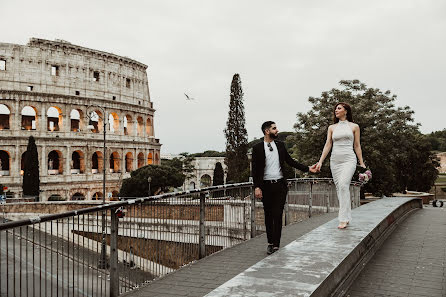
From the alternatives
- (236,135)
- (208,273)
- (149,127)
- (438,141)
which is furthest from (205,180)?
(208,273)

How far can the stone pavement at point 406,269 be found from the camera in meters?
4.88

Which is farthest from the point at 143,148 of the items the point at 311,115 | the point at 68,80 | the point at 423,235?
the point at 423,235

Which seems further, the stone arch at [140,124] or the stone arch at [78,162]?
the stone arch at [140,124]

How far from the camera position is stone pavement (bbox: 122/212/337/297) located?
4.94 meters

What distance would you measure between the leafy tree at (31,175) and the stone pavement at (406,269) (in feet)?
146

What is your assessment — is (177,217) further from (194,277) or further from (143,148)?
(143,148)

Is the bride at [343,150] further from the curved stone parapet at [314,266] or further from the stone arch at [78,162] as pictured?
the stone arch at [78,162]

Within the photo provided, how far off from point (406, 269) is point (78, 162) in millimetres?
57804

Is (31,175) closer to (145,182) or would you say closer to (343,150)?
(145,182)

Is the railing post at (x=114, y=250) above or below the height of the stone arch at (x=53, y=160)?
below

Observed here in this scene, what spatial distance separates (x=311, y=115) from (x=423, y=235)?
2076 cm

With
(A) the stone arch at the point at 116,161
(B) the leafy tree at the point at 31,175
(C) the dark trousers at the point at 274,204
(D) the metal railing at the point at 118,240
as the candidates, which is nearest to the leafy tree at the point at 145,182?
(A) the stone arch at the point at 116,161

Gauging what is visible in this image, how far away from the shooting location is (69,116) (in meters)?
53.1

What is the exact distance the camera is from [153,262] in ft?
20.2
